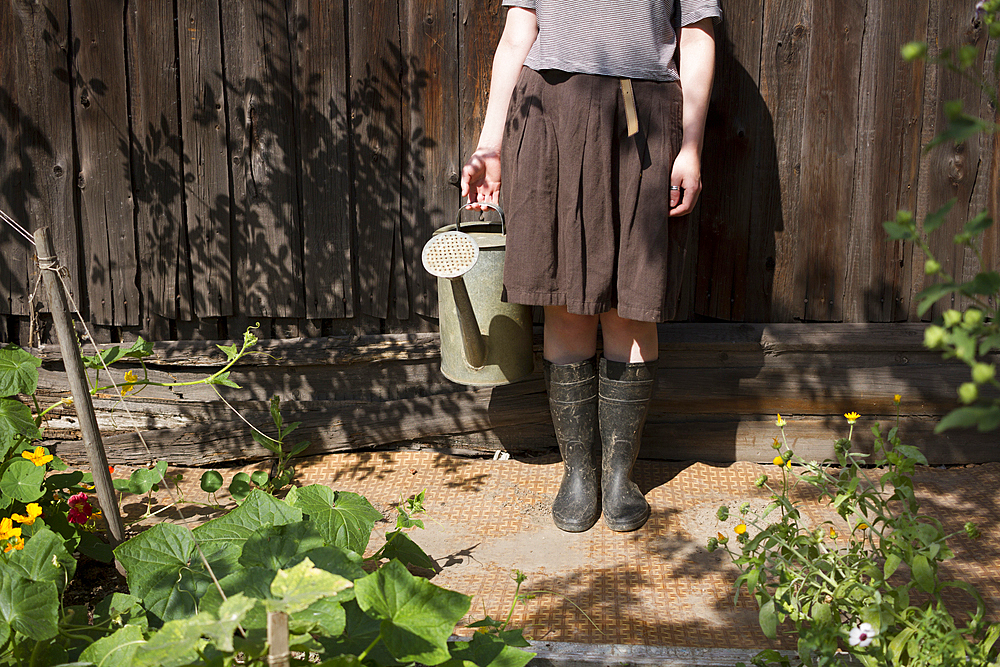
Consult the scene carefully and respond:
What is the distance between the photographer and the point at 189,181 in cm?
288

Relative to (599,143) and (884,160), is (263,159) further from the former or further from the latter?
(884,160)

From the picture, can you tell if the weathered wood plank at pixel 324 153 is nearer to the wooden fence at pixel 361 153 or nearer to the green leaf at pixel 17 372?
the wooden fence at pixel 361 153

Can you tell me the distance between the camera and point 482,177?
2.45 m

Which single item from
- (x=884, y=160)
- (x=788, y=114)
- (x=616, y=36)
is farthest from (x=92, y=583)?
(x=884, y=160)

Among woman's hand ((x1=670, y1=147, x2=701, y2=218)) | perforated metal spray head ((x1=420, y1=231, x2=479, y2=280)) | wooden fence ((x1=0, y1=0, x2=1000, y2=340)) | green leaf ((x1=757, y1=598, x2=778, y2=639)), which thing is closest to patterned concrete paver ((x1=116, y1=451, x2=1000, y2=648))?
green leaf ((x1=757, y1=598, x2=778, y2=639))

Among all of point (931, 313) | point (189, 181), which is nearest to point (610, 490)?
point (931, 313)

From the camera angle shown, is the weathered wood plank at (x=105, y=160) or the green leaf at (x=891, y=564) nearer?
the green leaf at (x=891, y=564)

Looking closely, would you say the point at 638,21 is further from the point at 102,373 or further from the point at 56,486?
the point at 102,373

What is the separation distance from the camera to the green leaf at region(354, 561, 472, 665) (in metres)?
1.29

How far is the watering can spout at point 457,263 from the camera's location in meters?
2.17

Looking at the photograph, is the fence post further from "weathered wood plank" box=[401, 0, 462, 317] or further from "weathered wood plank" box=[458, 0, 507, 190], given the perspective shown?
"weathered wood plank" box=[458, 0, 507, 190]

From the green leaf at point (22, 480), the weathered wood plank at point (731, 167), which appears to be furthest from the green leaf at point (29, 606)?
the weathered wood plank at point (731, 167)

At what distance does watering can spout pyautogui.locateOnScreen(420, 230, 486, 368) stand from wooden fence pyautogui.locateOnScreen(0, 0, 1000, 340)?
0.66m

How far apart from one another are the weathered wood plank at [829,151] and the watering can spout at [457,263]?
1315 mm
